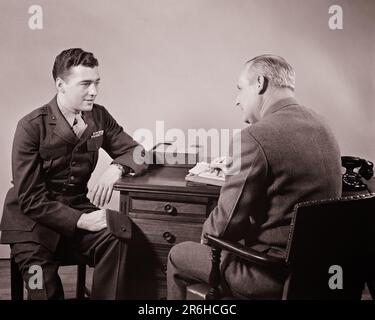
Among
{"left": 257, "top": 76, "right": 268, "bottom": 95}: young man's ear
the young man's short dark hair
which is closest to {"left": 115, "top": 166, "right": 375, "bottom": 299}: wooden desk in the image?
{"left": 257, "top": 76, "right": 268, "bottom": 95}: young man's ear

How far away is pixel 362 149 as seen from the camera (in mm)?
2664

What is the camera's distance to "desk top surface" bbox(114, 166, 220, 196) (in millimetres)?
2160

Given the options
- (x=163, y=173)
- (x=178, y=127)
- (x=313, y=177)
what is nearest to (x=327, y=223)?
(x=313, y=177)

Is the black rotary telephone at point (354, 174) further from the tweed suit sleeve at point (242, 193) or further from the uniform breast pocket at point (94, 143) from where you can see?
the uniform breast pocket at point (94, 143)

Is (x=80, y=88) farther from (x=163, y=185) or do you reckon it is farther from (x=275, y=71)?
(x=275, y=71)

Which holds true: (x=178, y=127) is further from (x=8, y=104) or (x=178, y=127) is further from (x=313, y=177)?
(x=313, y=177)

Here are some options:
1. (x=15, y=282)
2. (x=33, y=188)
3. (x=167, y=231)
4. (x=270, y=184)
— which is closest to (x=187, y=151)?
(x=167, y=231)

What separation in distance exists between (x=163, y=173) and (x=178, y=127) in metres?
0.37

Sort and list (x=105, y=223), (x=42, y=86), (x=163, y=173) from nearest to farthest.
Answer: (x=105, y=223) < (x=163, y=173) < (x=42, y=86)

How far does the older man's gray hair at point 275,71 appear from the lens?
1995 millimetres

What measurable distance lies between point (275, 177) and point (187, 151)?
3.17ft

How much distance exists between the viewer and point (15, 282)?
231 cm

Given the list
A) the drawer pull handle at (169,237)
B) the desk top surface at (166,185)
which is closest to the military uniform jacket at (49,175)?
the desk top surface at (166,185)

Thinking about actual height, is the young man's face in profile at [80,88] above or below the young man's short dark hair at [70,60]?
below
